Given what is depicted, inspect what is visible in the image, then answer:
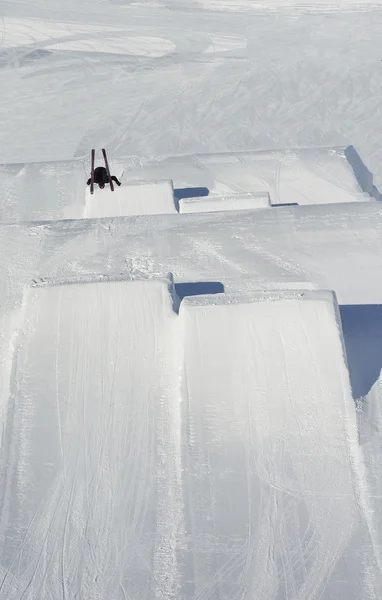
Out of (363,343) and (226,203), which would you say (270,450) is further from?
(226,203)

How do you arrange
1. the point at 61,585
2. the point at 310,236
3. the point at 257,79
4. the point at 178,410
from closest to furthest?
the point at 61,585
the point at 178,410
the point at 310,236
the point at 257,79

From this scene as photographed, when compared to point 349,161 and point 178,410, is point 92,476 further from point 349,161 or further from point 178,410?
point 349,161

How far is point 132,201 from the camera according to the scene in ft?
25.6

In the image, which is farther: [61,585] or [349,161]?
[349,161]

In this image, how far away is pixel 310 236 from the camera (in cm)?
657

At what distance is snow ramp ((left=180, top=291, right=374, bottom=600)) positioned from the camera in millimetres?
4281

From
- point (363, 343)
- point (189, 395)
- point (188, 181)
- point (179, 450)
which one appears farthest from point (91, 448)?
point (188, 181)

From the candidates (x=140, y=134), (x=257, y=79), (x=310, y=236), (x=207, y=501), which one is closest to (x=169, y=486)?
(x=207, y=501)

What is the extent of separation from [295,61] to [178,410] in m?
8.69

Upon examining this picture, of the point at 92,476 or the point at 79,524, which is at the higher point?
the point at 92,476

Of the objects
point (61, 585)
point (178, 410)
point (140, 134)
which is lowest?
point (61, 585)

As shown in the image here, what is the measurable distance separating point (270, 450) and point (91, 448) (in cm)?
106

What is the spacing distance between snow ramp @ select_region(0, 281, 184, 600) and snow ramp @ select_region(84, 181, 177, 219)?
221 cm

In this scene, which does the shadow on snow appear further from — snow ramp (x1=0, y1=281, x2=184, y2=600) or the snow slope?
the snow slope
